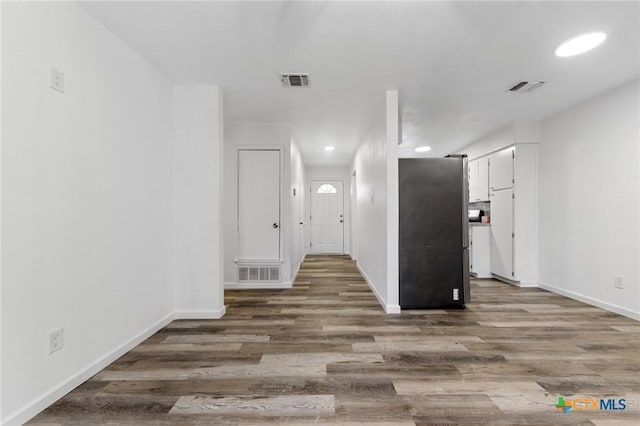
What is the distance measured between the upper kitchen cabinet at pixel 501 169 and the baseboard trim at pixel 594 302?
1619 millimetres

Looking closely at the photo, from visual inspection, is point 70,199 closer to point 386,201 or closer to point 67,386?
point 67,386

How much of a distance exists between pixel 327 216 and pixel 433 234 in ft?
18.1

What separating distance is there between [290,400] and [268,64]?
268 cm

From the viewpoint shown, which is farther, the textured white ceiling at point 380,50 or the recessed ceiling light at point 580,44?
the recessed ceiling light at point 580,44

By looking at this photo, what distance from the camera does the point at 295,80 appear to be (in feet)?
10.6

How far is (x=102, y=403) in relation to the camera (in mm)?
1854

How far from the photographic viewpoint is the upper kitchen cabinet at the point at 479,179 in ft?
19.2

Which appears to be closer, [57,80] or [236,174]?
[57,80]

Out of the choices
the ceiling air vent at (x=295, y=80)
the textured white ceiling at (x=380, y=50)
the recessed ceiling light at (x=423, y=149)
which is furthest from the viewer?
the recessed ceiling light at (x=423, y=149)

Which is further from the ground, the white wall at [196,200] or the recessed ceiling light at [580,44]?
the recessed ceiling light at [580,44]

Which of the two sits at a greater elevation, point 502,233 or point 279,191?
point 279,191

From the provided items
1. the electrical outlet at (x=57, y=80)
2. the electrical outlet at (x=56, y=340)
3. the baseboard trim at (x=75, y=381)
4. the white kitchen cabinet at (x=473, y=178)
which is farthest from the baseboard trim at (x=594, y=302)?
the electrical outlet at (x=57, y=80)

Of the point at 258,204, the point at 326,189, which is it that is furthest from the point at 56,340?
the point at 326,189

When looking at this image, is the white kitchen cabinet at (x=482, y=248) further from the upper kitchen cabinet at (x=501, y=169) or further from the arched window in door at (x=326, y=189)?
the arched window in door at (x=326, y=189)
